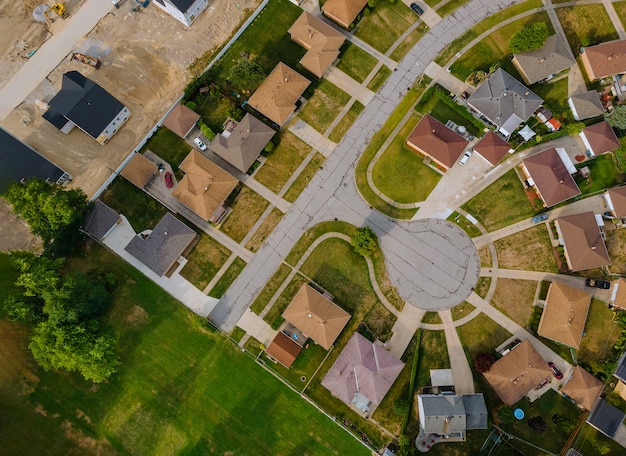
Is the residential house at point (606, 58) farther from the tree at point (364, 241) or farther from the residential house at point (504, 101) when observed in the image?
the tree at point (364, 241)

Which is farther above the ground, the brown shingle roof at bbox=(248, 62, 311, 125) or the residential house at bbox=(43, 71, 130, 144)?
the brown shingle roof at bbox=(248, 62, 311, 125)

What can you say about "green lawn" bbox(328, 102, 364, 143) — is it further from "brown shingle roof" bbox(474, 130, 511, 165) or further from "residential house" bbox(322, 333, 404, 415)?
"residential house" bbox(322, 333, 404, 415)

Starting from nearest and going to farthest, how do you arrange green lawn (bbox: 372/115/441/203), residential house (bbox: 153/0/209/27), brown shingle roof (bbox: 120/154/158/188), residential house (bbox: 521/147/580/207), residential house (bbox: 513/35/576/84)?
1. residential house (bbox: 521/147/580/207)
2. brown shingle roof (bbox: 120/154/158/188)
3. green lawn (bbox: 372/115/441/203)
4. residential house (bbox: 513/35/576/84)
5. residential house (bbox: 153/0/209/27)

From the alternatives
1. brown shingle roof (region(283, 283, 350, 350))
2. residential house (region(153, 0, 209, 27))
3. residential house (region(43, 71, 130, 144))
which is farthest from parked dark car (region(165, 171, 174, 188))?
brown shingle roof (region(283, 283, 350, 350))

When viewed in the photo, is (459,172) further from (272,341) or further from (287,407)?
(287,407)

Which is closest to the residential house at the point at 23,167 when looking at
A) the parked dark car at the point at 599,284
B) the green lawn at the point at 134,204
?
the green lawn at the point at 134,204

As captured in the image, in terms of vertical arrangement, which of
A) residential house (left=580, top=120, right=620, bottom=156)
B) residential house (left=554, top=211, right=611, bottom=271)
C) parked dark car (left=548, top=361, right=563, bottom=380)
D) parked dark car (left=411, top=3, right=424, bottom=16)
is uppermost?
parked dark car (left=411, top=3, right=424, bottom=16)

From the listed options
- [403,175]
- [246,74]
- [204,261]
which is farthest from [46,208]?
[403,175]
